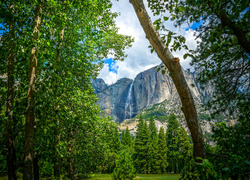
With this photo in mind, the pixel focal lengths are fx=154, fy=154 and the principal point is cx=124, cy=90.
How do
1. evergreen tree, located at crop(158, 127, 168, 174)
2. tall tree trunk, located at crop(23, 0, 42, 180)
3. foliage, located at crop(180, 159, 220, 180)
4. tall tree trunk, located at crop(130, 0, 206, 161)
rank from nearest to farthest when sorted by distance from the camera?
1. foliage, located at crop(180, 159, 220, 180)
2. tall tree trunk, located at crop(130, 0, 206, 161)
3. tall tree trunk, located at crop(23, 0, 42, 180)
4. evergreen tree, located at crop(158, 127, 168, 174)

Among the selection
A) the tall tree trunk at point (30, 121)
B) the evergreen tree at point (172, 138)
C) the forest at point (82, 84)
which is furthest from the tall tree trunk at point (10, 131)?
the evergreen tree at point (172, 138)

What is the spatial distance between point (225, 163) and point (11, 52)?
5.68 metres

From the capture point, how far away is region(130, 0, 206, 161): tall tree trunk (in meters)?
2.23

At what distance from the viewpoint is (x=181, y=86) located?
2.31 m

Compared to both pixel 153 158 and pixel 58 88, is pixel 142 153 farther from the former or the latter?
pixel 58 88

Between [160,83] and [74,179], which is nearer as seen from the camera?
[74,179]

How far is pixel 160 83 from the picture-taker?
621 ft

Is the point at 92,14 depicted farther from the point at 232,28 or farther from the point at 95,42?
the point at 232,28

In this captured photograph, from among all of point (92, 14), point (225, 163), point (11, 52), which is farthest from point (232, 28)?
point (11, 52)

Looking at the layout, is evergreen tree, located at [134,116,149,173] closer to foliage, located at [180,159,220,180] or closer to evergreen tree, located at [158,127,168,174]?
evergreen tree, located at [158,127,168,174]

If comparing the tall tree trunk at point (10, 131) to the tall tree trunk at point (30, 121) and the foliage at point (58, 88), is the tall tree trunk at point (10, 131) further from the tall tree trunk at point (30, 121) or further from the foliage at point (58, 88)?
the tall tree trunk at point (30, 121)

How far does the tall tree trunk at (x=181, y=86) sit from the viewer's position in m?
2.23

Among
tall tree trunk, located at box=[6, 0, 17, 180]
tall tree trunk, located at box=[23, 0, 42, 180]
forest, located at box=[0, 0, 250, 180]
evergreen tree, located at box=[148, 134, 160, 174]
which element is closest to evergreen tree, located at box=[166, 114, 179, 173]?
evergreen tree, located at box=[148, 134, 160, 174]

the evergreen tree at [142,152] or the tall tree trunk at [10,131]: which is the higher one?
the tall tree trunk at [10,131]
